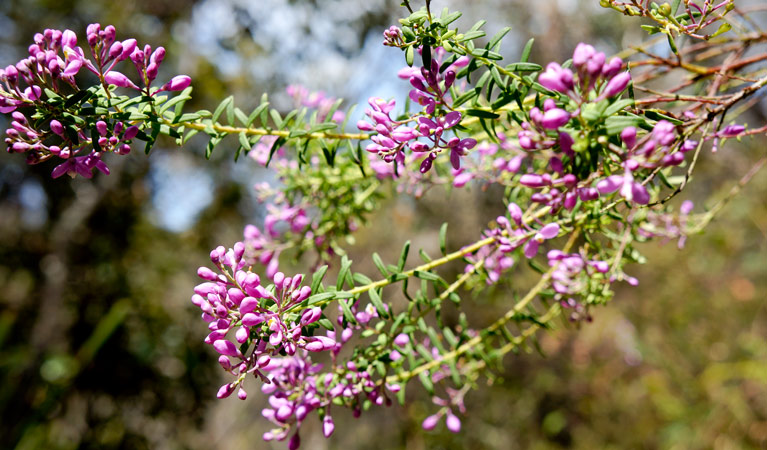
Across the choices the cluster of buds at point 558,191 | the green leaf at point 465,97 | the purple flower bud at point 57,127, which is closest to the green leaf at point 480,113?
the green leaf at point 465,97

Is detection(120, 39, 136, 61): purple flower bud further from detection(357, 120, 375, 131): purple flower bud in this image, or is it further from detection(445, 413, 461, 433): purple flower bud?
detection(445, 413, 461, 433): purple flower bud

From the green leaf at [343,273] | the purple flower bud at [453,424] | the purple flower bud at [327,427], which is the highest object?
the green leaf at [343,273]

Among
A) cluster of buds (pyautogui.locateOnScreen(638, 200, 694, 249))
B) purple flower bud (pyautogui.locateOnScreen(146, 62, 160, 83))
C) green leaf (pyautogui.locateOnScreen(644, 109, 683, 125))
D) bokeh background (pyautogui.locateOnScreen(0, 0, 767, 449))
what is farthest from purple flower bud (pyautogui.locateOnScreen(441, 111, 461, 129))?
bokeh background (pyautogui.locateOnScreen(0, 0, 767, 449))

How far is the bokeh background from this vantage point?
2682mm

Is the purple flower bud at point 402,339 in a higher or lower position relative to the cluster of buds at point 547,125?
lower

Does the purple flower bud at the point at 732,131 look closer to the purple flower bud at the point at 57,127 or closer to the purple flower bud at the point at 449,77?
the purple flower bud at the point at 449,77

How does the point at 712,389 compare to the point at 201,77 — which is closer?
the point at 712,389

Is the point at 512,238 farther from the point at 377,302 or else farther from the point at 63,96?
the point at 63,96

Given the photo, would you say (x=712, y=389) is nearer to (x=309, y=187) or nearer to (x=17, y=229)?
(x=309, y=187)

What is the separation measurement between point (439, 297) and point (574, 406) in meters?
3.91

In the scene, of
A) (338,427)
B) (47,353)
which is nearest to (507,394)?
(338,427)

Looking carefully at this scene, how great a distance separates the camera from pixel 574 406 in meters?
4.03

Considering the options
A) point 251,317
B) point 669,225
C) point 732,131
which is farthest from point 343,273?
point 669,225

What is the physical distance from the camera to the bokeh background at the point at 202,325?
268cm
